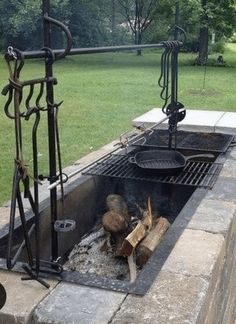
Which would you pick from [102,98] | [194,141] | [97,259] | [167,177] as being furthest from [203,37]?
[97,259]

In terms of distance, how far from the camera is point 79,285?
72.2 inches

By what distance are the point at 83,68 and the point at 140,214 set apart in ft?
39.4

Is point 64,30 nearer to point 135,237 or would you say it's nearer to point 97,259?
point 135,237

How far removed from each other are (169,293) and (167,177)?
→ 4.62 ft

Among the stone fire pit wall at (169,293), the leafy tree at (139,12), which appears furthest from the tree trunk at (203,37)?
the stone fire pit wall at (169,293)

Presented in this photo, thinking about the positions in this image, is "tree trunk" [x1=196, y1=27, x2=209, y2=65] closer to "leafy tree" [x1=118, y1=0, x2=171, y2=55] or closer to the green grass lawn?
the green grass lawn

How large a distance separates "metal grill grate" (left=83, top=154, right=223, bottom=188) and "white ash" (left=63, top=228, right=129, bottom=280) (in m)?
0.47

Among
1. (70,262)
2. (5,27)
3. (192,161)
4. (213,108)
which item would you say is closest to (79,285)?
(70,262)

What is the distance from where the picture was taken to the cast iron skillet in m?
A: 3.10

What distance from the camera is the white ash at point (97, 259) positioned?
249 centimetres

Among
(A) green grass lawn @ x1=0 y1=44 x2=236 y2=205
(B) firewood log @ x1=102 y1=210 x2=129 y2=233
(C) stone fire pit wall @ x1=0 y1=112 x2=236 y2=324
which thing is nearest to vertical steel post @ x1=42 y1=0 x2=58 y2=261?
(C) stone fire pit wall @ x1=0 y1=112 x2=236 y2=324

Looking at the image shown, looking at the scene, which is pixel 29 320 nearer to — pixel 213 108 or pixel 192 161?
pixel 192 161

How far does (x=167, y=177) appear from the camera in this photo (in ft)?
10.2

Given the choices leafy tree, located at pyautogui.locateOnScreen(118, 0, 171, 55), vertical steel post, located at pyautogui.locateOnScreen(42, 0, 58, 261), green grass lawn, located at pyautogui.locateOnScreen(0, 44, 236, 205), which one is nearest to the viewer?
vertical steel post, located at pyautogui.locateOnScreen(42, 0, 58, 261)
